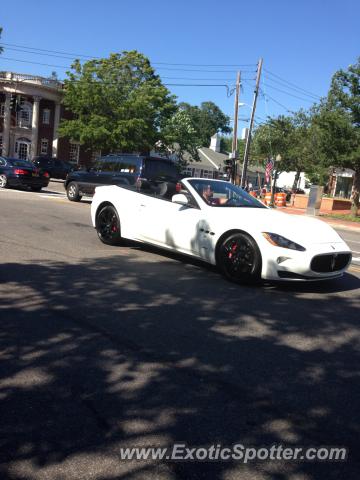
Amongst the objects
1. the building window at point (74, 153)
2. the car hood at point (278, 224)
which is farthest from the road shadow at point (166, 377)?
the building window at point (74, 153)

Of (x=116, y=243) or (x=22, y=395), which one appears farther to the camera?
(x=116, y=243)

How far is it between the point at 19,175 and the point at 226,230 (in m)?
15.9

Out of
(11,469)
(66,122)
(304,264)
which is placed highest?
(66,122)

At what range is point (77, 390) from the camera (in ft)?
10.4

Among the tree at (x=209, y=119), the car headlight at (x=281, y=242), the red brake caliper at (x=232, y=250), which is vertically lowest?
the red brake caliper at (x=232, y=250)

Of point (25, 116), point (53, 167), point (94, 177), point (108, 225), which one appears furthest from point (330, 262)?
point (25, 116)

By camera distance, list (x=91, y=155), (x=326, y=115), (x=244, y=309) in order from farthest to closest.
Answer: (x=91, y=155), (x=326, y=115), (x=244, y=309)

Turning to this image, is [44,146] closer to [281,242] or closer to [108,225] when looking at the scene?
[108,225]

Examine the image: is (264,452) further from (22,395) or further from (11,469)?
(22,395)

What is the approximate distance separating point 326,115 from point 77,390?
2391cm

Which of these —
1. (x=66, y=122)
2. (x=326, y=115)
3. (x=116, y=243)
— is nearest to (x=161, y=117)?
(x=66, y=122)

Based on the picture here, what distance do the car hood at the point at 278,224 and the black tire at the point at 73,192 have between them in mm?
11308

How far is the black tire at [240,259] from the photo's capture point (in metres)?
6.09

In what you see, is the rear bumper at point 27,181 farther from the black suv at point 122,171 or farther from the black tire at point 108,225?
the black tire at point 108,225
